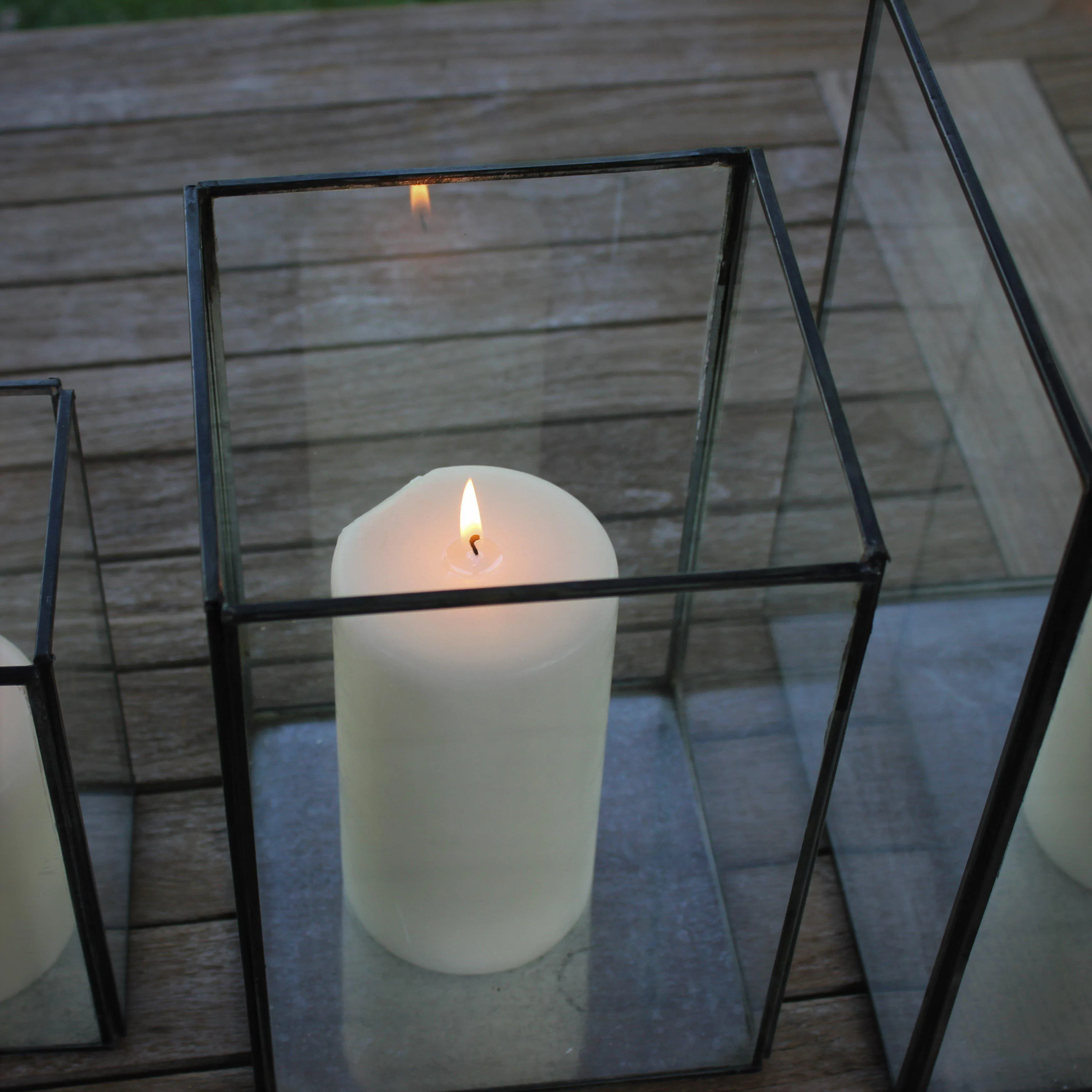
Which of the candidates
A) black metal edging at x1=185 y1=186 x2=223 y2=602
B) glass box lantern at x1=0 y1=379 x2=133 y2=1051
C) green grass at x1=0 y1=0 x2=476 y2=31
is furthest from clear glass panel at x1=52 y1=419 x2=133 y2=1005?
green grass at x1=0 y1=0 x2=476 y2=31

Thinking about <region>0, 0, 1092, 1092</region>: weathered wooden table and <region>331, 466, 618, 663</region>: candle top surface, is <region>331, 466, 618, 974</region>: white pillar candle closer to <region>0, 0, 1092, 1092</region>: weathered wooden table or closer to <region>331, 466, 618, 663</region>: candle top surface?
<region>331, 466, 618, 663</region>: candle top surface

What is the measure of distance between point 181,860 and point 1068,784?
1.41 feet

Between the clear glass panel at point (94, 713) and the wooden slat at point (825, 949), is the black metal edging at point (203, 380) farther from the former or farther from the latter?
the wooden slat at point (825, 949)

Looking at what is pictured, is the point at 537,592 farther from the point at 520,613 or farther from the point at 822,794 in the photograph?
the point at 822,794

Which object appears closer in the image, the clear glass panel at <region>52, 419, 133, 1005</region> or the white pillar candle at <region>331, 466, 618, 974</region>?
the white pillar candle at <region>331, 466, 618, 974</region>

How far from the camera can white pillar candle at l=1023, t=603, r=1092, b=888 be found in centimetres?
62

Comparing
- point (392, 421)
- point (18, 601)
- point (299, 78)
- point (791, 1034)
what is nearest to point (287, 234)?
point (392, 421)

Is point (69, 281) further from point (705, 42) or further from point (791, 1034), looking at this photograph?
point (791, 1034)

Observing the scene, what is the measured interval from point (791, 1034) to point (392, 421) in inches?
13.5

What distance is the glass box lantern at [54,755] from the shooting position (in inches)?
23.7

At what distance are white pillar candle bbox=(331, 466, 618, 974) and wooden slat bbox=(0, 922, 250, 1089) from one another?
0.12 metres

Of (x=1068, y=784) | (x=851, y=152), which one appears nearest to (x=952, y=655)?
(x=1068, y=784)

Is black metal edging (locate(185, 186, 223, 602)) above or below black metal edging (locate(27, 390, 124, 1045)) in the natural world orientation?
above

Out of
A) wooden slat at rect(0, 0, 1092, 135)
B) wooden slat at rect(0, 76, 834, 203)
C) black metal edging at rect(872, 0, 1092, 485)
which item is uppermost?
black metal edging at rect(872, 0, 1092, 485)
